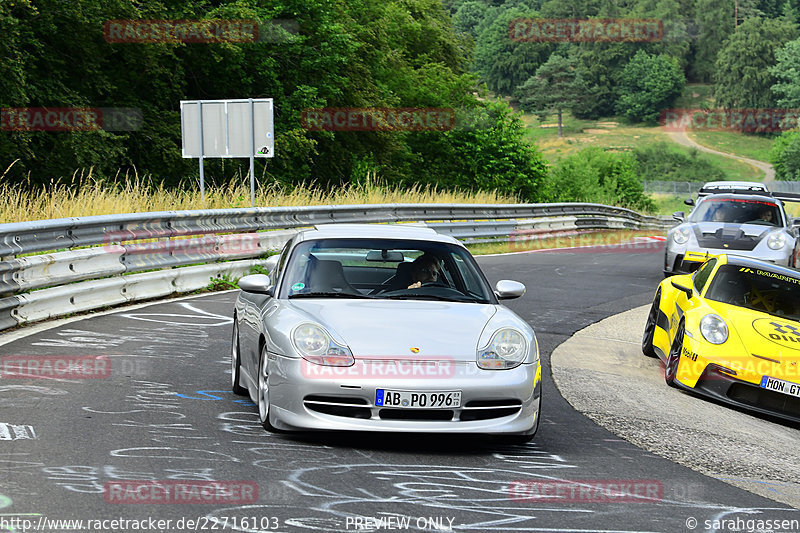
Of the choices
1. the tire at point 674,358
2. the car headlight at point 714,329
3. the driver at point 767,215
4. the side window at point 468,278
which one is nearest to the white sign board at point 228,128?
the driver at point 767,215

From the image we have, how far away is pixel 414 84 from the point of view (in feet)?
175

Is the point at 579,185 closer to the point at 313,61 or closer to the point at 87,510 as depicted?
the point at 313,61

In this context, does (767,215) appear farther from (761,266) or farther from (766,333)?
(766,333)

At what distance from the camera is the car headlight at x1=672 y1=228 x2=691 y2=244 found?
722 inches

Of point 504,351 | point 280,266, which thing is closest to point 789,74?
point 280,266

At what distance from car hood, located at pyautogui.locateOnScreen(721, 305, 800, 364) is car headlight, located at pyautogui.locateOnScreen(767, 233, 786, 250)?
28.0 ft

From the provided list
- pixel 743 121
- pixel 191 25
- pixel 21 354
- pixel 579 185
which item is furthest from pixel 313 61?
pixel 743 121

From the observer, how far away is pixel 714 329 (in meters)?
9.40

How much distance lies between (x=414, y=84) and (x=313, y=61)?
1537 cm

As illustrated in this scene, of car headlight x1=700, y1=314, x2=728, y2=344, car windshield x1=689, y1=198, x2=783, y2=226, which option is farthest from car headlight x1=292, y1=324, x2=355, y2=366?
car windshield x1=689, y1=198, x2=783, y2=226

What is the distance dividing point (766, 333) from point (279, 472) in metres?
5.37

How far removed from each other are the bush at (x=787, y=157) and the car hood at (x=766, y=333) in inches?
4404

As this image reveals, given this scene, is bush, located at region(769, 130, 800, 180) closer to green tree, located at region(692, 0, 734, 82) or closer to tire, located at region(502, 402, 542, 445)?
green tree, located at region(692, 0, 734, 82)

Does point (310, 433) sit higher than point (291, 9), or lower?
lower
